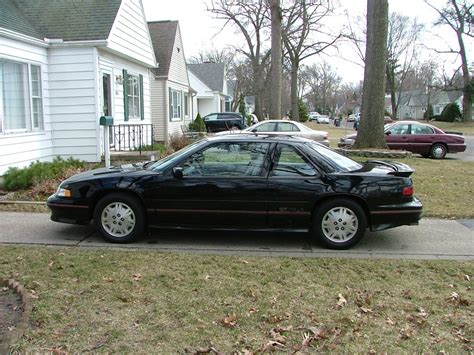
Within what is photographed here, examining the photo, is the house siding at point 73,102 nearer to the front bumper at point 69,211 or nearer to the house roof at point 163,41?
the front bumper at point 69,211

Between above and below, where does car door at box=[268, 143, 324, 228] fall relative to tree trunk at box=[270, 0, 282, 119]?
below

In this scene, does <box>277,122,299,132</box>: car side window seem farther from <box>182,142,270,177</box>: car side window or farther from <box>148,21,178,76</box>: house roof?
<box>182,142,270,177</box>: car side window

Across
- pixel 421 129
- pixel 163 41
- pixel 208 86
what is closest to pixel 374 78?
pixel 421 129

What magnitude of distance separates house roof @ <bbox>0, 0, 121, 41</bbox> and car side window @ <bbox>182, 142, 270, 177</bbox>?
7.43 meters

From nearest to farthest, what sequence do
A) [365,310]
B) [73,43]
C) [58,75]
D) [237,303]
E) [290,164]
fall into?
[365,310], [237,303], [290,164], [73,43], [58,75]

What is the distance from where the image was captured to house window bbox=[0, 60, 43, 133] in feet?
34.2

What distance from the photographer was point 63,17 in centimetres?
1264

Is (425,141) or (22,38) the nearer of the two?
(22,38)

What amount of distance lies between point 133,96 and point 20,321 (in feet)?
42.3

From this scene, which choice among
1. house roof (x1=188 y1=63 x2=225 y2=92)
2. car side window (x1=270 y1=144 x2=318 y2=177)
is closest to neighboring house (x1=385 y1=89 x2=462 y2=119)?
house roof (x1=188 y1=63 x2=225 y2=92)

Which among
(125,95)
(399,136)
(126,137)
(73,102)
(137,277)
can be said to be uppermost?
(125,95)

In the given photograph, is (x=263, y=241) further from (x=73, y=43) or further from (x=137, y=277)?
(x=73, y=43)

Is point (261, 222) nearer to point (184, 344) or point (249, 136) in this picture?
point (249, 136)

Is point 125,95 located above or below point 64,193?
above
